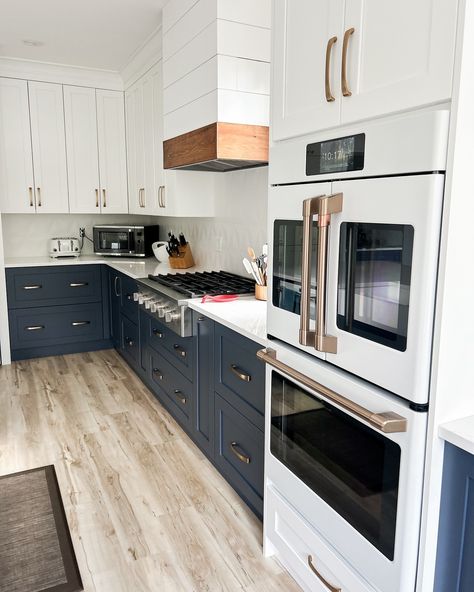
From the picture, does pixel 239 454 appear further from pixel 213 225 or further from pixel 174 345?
pixel 213 225

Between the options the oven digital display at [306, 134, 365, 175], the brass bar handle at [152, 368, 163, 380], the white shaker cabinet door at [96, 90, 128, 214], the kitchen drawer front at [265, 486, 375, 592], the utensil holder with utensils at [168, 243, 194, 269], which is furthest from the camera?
the white shaker cabinet door at [96, 90, 128, 214]

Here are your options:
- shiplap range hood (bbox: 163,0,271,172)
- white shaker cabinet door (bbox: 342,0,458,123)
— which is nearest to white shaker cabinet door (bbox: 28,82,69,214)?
shiplap range hood (bbox: 163,0,271,172)

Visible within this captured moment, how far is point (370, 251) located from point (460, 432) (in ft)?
1.47

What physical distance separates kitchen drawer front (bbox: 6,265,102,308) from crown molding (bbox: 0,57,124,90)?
1.65 meters

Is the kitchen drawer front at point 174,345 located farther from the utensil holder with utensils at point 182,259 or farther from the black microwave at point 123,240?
the black microwave at point 123,240

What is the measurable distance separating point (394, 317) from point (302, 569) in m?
1.02

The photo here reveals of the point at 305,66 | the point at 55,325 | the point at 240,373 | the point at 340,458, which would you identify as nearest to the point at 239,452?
the point at 240,373

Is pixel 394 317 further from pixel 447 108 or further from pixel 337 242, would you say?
pixel 447 108

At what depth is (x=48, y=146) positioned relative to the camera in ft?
14.4

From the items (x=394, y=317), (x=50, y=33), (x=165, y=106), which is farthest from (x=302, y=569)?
(x=50, y=33)

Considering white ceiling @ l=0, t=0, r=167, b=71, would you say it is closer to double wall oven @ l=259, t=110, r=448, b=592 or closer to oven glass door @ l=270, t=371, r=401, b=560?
double wall oven @ l=259, t=110, r=448, b=592

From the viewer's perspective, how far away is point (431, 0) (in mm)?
974

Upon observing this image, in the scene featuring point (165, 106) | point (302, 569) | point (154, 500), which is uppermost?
point (165, 106)

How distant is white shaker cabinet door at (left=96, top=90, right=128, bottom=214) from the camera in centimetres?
454
